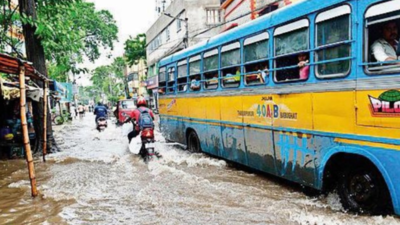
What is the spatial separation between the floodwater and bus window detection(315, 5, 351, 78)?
6.29 ft

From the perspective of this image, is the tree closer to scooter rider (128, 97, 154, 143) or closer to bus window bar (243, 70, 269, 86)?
scooter rider (128, 97, 154, 143)

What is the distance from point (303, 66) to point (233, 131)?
276cm

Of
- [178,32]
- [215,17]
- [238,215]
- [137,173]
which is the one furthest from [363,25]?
[178,32]

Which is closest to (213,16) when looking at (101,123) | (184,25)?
(184,25)

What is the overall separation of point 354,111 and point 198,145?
5.88 metres

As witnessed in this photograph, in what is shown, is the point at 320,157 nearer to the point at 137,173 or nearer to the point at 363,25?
the point at 363,25

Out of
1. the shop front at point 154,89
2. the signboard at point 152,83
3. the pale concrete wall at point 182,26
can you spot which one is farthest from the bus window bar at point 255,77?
the signboard at point 152,83

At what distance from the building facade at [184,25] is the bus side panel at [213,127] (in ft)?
47.2

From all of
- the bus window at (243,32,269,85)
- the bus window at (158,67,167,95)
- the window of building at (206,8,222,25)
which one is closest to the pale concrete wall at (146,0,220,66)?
the window of building at (206,8,222,25)

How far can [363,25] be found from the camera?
4648 mm

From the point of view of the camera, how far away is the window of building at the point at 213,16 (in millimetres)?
29219

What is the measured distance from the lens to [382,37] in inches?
181

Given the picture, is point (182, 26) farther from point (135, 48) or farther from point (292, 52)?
point (292, 52)

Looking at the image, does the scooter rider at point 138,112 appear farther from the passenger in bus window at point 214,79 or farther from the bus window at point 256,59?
the bus window at point 256,59
